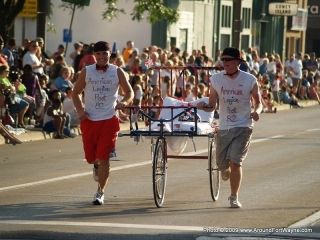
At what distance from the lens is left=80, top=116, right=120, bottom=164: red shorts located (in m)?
14.9

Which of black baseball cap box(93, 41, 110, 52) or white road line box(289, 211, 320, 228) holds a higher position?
black baseball cap box(93, 41, 110, 52)

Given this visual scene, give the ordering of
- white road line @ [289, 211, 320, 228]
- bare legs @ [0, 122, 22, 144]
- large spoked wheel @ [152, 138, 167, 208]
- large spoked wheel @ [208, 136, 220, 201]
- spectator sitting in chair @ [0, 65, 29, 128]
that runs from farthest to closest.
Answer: spectator sitting in chair @ [0, 65, 29, 128], bare legs @ [0, 122, 22, 144], large spoked wheel @ [208, 136, 220, 201], large spoked wheel @ [152, 138, 167, 208], white road line @ [289, 211, 320, 228]

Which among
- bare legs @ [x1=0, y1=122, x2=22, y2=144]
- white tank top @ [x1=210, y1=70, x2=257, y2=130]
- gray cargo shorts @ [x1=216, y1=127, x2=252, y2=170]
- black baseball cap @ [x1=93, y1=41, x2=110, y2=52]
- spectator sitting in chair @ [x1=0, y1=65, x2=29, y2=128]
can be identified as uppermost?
black baseball cap @ [x1=93, y1=41, x2=110, y2=52]

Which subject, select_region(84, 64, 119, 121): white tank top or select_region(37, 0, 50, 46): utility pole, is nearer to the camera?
select_region(84, 64, 119, 121): white tank top

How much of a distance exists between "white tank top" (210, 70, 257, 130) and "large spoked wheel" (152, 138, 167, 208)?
74 centimetres

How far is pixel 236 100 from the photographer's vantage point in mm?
14742

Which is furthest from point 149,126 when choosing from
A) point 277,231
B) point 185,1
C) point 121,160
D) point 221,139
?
point 185,1

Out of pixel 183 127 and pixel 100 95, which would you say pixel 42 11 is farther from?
pixel 100 95

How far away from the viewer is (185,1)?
50438mm

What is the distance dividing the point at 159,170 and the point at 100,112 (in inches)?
37.3

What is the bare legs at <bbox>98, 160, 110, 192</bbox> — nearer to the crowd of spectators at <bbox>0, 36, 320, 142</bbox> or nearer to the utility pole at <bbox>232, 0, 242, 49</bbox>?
the crowd of spectators at <bbox>0, 36, 320, 142</bbox>

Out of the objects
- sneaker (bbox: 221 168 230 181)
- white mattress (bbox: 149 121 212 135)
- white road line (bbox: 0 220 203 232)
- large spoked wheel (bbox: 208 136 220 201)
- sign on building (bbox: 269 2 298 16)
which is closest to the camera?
white road line (bbox: 0 220 203 232)

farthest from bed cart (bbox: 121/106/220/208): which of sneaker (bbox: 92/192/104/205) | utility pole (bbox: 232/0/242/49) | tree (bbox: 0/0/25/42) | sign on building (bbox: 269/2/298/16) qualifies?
sign on building (bbox: 269/2/298/16)

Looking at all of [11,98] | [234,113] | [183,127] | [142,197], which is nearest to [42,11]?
[11,98]
